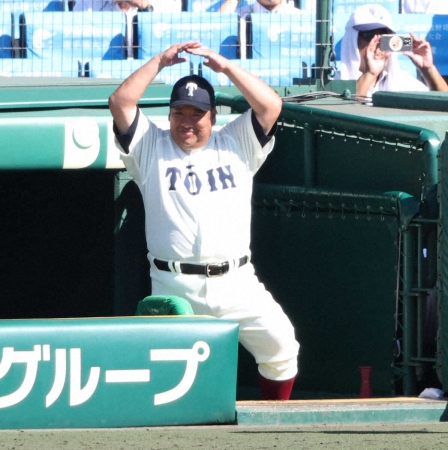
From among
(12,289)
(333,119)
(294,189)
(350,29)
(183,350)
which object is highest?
(350,29)

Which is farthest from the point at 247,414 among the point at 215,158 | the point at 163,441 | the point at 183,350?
the point at 215,158

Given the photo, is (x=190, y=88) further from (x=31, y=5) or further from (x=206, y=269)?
(x=31, y=5)

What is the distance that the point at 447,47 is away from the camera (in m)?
8.30

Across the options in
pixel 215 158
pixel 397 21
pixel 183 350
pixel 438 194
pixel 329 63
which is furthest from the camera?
pixel 397 21

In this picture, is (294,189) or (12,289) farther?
(12,289)

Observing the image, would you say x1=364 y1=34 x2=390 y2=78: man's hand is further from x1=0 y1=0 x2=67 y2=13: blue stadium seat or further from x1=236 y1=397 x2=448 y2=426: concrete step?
x1=236 y1=397 x2=448 y2=426: concrete step

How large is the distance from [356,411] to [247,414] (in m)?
0.38

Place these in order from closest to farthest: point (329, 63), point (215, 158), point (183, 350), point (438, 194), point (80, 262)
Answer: point (183, 350) < point (438, 194) < point (215, 158) < point (80, 262) < point (329, 63)

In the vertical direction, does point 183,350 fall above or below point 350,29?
below

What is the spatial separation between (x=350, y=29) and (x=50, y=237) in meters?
2.60

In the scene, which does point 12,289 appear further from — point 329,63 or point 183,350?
Result: point 183,350

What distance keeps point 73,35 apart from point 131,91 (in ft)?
11.3

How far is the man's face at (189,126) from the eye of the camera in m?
3.89

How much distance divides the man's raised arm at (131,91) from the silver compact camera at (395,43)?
2.51 metres
